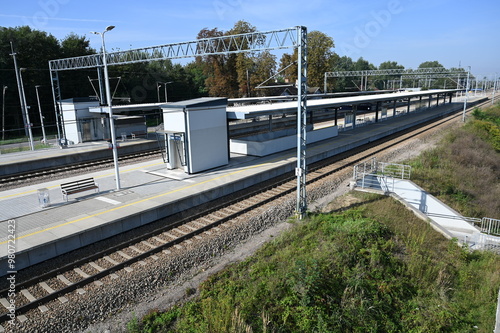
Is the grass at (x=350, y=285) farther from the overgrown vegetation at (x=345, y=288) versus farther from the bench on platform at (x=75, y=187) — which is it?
the bench on platform at (x=75, y=187)

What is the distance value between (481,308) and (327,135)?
19844 mm

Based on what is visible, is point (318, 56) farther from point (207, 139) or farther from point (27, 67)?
point (207, 139)

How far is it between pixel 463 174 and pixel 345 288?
1538 centimetres

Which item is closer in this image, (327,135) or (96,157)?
(96,157)

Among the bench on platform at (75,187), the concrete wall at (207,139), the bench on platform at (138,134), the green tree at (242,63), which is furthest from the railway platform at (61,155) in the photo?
the green tree at (242,63)

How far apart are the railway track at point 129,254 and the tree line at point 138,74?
2617 cm

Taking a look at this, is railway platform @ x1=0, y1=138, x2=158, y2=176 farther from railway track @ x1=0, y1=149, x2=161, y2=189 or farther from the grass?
the grass

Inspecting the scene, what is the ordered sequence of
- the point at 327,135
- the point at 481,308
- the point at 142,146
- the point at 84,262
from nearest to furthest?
the point at 481,308 < the point at 84,262 < the point at 142,146 < the point at 327,135

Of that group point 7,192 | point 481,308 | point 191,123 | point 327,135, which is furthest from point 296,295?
point 327,135

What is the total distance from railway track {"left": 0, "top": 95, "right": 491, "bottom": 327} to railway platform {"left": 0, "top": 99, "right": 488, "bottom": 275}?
3.18 ft

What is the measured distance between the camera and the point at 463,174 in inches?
784

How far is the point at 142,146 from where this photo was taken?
25453 millimetres

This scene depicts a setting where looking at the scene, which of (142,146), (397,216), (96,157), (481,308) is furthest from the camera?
(142,146)

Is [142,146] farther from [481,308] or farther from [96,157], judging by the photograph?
[481,308]
